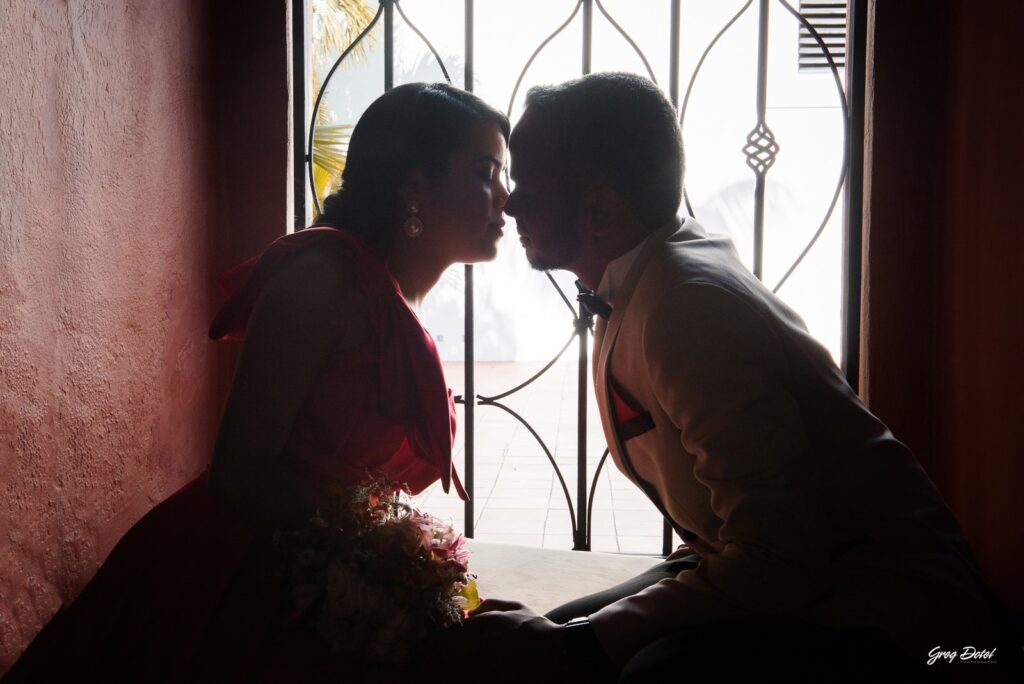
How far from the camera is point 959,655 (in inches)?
43.9

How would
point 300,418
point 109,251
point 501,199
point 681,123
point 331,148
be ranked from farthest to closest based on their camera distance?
point 331,148
point 681,123
point 501,199
point 109,251
point 300,418

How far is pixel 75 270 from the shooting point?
1586 mm

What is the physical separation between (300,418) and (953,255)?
67.2 inches

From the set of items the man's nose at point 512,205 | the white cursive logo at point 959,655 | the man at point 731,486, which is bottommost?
the white cursive logo at point 959,655

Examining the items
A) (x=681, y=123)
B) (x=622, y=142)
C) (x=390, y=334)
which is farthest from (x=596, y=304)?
(x=681, y=123)

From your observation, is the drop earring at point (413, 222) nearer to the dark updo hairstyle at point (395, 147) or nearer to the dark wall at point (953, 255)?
the dark updo hairstyle at point (395, 147)

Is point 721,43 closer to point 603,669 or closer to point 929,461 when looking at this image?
point 929,461

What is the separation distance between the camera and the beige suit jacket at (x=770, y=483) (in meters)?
1.13

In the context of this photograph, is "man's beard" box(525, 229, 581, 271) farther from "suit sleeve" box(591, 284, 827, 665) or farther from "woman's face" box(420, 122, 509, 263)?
"suit sleeve" box(591, 284, 827, 665)

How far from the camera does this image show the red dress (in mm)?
1292

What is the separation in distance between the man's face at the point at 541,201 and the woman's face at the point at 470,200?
0.22 meters

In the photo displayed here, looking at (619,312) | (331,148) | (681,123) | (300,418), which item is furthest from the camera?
(331,148)

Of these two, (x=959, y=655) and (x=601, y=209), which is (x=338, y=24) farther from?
(x=959, y=655)

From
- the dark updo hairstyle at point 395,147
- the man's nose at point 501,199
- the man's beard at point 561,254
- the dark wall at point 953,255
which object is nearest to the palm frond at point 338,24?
the dark updo hairstyle at point 395,147
